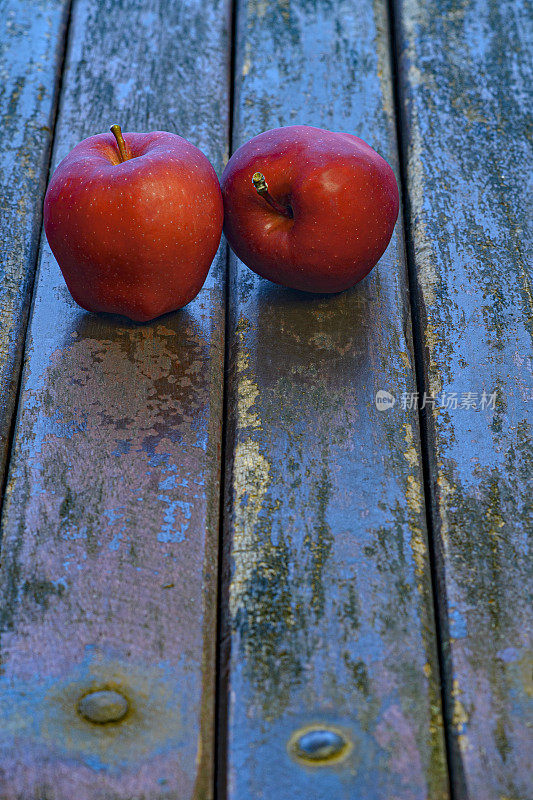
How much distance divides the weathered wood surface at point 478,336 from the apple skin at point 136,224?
352 mm

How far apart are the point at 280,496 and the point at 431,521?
18 cm

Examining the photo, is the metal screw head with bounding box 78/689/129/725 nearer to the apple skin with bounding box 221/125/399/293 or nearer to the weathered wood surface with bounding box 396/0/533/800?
the weathered wood surface with bounding box 396/0/533/800

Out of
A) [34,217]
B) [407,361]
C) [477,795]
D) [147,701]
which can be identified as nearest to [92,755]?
[147,701]

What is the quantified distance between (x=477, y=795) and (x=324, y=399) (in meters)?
0.50

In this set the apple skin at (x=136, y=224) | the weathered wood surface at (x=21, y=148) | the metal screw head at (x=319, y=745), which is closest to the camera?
the metal screw head at (x=319, y=745)

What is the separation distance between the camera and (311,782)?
2.53 ft

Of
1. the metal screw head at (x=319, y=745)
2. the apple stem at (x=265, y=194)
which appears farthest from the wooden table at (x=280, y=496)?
the apple stem at (x=265, y=194)

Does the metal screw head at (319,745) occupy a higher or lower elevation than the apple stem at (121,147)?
lower

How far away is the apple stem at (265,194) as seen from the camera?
1.05 metres

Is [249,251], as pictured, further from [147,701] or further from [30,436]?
[147,701]

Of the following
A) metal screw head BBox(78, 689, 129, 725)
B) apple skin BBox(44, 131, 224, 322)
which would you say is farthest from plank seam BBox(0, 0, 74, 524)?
metal screw head BBox(78, 689, 129, 725)

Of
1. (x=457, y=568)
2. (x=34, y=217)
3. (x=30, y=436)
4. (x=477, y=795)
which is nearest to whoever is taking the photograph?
(x=477, y=795)

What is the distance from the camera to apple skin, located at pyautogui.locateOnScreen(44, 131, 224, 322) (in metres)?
1.03

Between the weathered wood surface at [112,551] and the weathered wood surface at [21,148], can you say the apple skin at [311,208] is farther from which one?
the weathered wood surface at [21,148]
